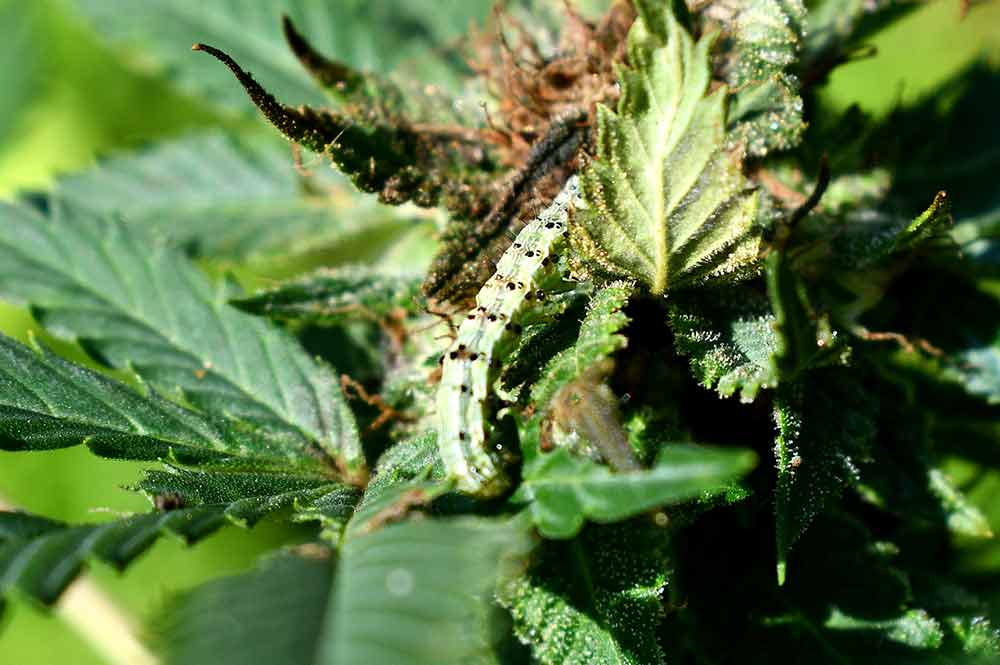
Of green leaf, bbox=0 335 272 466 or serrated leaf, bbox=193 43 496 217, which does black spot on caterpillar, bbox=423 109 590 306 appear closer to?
serrated leaf, bbox=193 43 496 217

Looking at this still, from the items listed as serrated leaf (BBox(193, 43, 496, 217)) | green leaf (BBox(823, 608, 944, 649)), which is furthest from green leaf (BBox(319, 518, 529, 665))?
green leaf (BBox(823, 608, 944, 649))

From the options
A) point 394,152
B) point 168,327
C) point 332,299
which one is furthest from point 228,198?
point 394,152

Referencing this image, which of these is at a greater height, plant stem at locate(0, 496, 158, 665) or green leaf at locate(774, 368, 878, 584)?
green leaf at locate(774, 368, 878, 584)

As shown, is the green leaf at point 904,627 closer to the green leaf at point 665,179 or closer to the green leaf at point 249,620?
→ the green leaf at point 665,179

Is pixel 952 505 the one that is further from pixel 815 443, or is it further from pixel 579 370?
pixel 579 370

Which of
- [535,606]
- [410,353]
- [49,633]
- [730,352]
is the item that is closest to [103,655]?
[49,633]

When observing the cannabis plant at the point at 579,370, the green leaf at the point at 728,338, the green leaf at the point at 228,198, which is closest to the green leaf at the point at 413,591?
the cannabis plant at the point at 579,370

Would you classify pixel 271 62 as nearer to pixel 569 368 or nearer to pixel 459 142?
pixel 459 142
